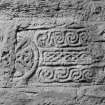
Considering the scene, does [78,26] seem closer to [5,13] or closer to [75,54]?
[75,54]

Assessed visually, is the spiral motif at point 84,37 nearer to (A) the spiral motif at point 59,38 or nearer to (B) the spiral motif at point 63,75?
(A) the spiral motif at point 59,38

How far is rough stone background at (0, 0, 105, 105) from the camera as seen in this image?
6.97ft

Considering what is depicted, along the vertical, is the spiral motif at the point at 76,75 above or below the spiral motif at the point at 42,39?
below

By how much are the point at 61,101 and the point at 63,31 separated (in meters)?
Result: 0.69

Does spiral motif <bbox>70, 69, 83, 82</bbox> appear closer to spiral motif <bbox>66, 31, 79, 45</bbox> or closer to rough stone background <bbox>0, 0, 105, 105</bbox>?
rough stone background <bbox>0, 0, 105, 105</bbox>

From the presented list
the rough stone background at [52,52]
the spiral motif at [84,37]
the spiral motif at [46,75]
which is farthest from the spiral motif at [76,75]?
the spiral motif at [84,37]

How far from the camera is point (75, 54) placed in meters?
2.18

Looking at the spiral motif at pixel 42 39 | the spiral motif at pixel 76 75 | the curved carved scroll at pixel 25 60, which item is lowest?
the spiral motif at pixel 76 75

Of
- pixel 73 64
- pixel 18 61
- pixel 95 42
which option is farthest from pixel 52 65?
pixel 95 42

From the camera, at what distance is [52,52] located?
218 cm

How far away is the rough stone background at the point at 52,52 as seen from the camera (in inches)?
83.7

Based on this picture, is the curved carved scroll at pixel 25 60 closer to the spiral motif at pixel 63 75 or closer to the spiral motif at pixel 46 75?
the spiral motif at pixel 46 75

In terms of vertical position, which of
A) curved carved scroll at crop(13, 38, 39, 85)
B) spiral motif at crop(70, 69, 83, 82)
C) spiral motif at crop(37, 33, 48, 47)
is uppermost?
spiral motif at crop(37, 33, 48, 47)

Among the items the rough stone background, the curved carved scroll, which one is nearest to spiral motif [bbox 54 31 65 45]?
the rough stone background
